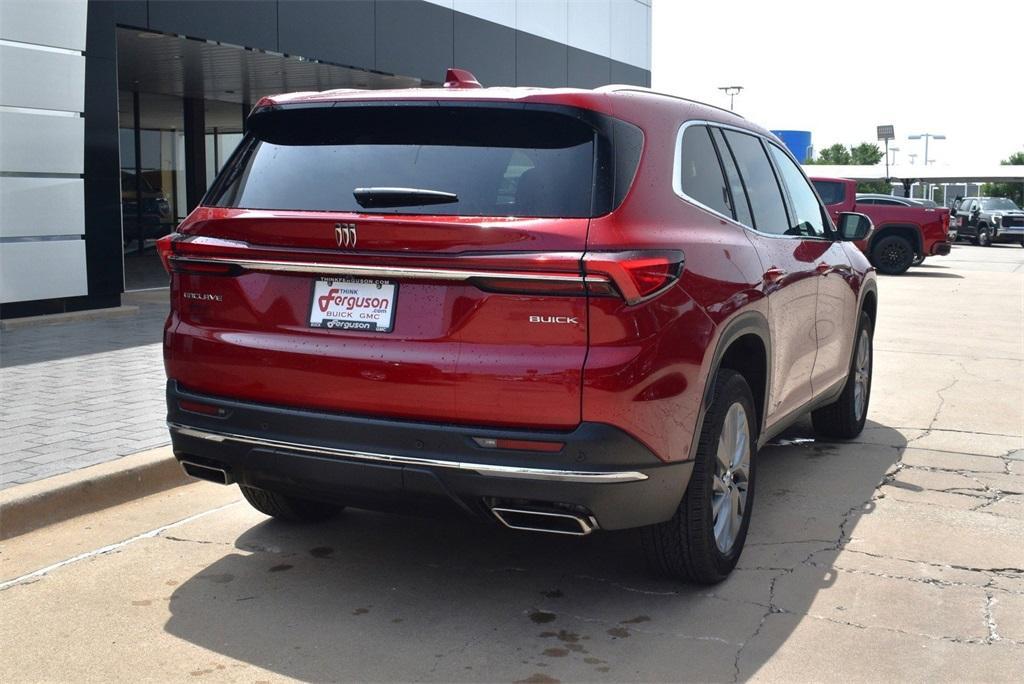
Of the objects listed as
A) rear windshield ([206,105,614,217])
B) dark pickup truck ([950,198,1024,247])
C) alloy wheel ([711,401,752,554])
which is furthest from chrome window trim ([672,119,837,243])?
dark pickup truck ([950,198,1024,247])

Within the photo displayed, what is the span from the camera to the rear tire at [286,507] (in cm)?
502

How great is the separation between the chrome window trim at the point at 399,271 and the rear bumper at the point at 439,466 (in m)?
0.47

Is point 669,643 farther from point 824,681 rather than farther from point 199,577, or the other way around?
point 199,577

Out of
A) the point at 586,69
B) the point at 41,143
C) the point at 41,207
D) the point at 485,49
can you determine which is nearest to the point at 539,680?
the point at 41,207

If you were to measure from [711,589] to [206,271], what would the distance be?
2.23m

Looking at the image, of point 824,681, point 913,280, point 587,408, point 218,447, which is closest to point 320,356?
point 218,447

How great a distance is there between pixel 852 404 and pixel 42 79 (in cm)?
900

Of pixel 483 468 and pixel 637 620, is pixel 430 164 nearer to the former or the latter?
pixel 483 468

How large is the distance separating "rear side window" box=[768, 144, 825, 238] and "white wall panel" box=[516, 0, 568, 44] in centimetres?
1586

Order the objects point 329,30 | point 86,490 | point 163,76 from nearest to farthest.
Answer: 1. point 86,490
2. point 329,30
3. point 163,76

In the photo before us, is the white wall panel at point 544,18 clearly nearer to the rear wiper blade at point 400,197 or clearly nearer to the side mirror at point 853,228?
the side mirror at point 853,228

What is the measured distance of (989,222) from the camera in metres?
41.6

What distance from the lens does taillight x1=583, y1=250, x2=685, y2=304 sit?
3590 mm

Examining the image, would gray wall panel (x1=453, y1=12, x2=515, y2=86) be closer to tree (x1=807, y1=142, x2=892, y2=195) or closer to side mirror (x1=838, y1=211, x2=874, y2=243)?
side mirror (x1=838, y1=211, x2=874, y2=243)
